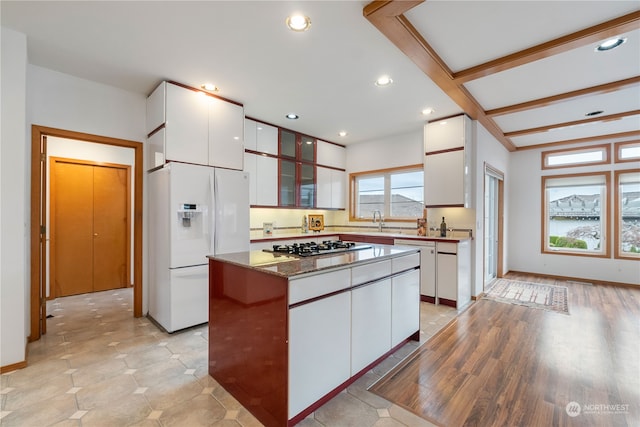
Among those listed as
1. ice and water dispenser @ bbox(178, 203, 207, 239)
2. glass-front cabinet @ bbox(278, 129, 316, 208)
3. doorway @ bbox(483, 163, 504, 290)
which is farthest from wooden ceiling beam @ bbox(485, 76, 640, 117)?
ice and water dispenser @ bbox(178, 203, 207, 239)

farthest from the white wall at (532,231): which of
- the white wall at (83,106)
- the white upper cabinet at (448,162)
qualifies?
the white wall at (83,106)

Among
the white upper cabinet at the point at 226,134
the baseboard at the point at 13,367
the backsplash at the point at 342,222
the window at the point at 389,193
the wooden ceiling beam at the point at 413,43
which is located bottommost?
the baseboard at the point at 13,367

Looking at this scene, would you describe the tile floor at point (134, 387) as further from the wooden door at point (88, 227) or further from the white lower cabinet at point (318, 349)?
the wooden door at point (88, 227)

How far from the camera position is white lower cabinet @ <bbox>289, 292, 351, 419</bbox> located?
1.61 meters

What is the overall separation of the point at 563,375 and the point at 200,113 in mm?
4284

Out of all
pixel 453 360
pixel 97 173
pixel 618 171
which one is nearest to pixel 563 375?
pixel 453 360

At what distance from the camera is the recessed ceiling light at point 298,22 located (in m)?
2.10

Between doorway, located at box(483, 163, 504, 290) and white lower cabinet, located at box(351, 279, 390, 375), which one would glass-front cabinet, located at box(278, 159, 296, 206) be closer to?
white lower cabinet, located at box(351, 279, 390, 375)

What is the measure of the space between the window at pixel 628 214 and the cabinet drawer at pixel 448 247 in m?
3.80

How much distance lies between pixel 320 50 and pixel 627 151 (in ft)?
20.1

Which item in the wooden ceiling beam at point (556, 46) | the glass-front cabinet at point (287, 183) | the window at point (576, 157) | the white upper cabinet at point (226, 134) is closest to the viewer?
the wooden ceiling beam at point (556, 46)

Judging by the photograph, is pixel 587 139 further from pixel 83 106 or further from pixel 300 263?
pixel 83 106

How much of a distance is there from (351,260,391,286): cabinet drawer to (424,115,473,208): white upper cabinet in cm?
229

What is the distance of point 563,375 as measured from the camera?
2244 millimetres
